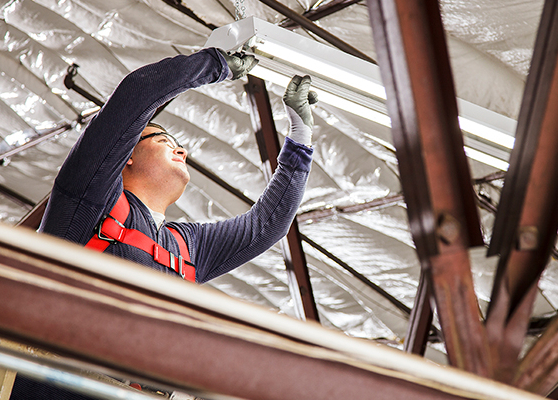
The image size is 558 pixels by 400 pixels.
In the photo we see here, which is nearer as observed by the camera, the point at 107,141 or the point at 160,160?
the point at 107,141

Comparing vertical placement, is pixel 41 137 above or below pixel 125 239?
above

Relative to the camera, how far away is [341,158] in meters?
5.56

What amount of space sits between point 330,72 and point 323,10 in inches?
81.9

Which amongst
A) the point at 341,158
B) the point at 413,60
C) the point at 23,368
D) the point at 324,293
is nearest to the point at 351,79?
the point at 413,60

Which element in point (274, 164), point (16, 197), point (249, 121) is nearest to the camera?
point (274, 164)

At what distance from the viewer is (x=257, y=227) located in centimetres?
276

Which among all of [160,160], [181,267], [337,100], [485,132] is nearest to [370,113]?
[337,100]

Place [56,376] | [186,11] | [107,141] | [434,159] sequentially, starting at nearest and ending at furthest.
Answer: [56,376] → [434,159] → [107,141] → [186,11]

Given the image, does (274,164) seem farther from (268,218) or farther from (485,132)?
(485,132)

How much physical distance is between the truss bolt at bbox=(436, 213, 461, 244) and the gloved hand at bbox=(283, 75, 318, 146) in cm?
136

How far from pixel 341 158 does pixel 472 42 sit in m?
1.78

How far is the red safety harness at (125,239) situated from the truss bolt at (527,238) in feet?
4.42

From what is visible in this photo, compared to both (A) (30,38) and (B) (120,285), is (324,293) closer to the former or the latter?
(A) (30,38)

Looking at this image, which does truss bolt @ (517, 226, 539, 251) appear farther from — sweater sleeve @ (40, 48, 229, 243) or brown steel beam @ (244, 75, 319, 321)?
brown steel beam @ (244, 75, 319, 321)
